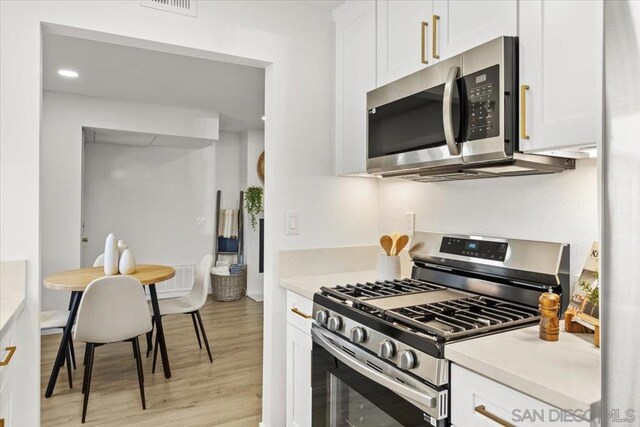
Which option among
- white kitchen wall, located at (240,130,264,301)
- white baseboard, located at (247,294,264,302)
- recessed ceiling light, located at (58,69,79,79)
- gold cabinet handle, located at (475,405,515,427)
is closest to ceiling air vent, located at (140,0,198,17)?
gold cabinet handle, located at (475,405,515,427)

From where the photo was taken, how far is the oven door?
1.18 m

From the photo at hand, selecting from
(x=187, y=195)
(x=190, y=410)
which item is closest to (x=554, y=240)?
(x=190, y=410)

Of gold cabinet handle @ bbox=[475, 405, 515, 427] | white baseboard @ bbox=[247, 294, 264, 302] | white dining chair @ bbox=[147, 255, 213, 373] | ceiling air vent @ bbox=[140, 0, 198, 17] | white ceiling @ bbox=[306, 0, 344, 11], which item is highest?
white ceiling @ bbox=[306, 0, 344, 11]

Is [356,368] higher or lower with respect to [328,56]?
lower

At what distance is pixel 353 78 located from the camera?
85.2 inches

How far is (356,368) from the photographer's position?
4.90 ft

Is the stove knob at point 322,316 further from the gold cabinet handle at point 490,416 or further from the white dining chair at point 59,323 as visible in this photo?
the white dining chair at point 59,323

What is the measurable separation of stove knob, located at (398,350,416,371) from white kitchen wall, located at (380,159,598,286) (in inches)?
29.0

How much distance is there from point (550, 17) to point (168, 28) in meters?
1.59

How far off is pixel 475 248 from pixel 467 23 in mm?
923

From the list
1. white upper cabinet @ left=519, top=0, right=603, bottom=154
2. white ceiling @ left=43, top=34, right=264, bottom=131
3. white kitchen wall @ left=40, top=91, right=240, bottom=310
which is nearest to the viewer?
white upper cabinet @ left=519, top=0, right=603, bottom=154

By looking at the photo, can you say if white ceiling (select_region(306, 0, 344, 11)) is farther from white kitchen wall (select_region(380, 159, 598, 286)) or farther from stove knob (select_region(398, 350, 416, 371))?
stove knob (select_region(398, 350, 416, 371))

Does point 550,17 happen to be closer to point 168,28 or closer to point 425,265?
point 425,265

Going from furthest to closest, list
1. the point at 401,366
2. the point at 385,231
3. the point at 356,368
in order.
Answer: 1. the point at 385,231
2. the point at 356,368
3. the point at 401,366
